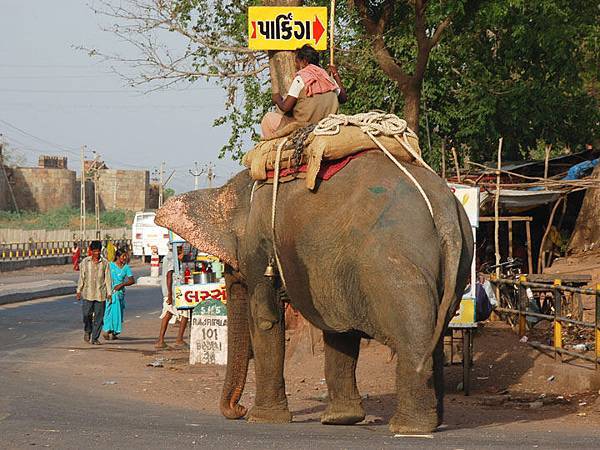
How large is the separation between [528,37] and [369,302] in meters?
17.3

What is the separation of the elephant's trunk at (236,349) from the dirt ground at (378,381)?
0.90 m

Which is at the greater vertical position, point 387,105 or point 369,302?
point 387,105

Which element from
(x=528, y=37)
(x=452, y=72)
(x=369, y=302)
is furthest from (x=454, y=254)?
→ (x=452, y=72)

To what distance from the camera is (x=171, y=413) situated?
37.4 ft

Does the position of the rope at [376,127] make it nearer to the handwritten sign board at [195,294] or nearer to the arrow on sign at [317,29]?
the arrow on sign at [317,29]

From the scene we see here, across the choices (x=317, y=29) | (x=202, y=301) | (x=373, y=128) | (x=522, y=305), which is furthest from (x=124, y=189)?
(x=373, y=128)

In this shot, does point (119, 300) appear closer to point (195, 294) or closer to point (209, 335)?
point (195, 294)

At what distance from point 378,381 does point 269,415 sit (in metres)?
4.66

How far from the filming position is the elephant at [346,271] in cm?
805

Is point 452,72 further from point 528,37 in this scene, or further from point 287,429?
point 287,429

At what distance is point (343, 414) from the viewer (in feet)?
33.1

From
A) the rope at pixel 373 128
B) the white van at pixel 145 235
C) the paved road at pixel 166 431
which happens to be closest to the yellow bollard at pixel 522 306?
the paved road at pixel 166 431

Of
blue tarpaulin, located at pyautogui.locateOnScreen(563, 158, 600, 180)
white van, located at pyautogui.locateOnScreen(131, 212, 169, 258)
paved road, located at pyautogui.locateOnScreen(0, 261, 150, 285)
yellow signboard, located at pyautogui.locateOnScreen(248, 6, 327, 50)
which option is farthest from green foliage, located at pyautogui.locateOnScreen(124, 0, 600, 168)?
white van, located at pyautogui.locateOnScreen(131, 212, 169, 258)

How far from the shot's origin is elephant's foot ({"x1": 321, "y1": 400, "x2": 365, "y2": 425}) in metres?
10.1
